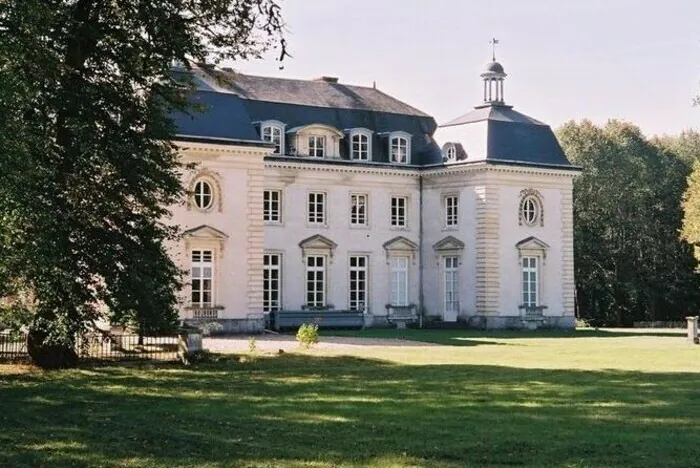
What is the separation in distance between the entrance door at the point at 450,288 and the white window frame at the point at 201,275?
11.2 metres

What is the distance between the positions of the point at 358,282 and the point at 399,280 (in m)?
1.98

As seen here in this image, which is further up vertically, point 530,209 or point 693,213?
point 693,213

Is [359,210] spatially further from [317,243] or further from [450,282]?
[450,282]

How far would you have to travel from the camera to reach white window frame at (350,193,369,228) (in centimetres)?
4459

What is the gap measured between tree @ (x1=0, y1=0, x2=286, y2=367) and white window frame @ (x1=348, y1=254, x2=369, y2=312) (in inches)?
806

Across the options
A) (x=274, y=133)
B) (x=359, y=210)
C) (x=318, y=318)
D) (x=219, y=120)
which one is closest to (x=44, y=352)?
(x=219, y=120)

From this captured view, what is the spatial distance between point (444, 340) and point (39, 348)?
14621 millimetres

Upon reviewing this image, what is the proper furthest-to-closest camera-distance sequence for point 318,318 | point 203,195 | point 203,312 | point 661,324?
1. point 661,324
2. point 318,318
3. point 203,195
4. point 203,312

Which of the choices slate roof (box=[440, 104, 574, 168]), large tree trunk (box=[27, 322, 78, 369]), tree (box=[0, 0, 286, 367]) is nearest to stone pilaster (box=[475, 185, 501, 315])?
slate roof (box=[440, 104, 574, 168])

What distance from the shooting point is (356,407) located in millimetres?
15914

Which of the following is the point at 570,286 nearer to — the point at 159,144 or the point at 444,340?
the point at 444,340

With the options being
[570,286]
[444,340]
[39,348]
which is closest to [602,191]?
[570,286]

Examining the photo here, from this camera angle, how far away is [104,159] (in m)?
22.6

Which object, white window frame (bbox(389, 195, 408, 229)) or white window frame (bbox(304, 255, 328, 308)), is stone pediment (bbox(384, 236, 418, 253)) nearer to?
white window frame (bbox(389, 195, 408, 229))
